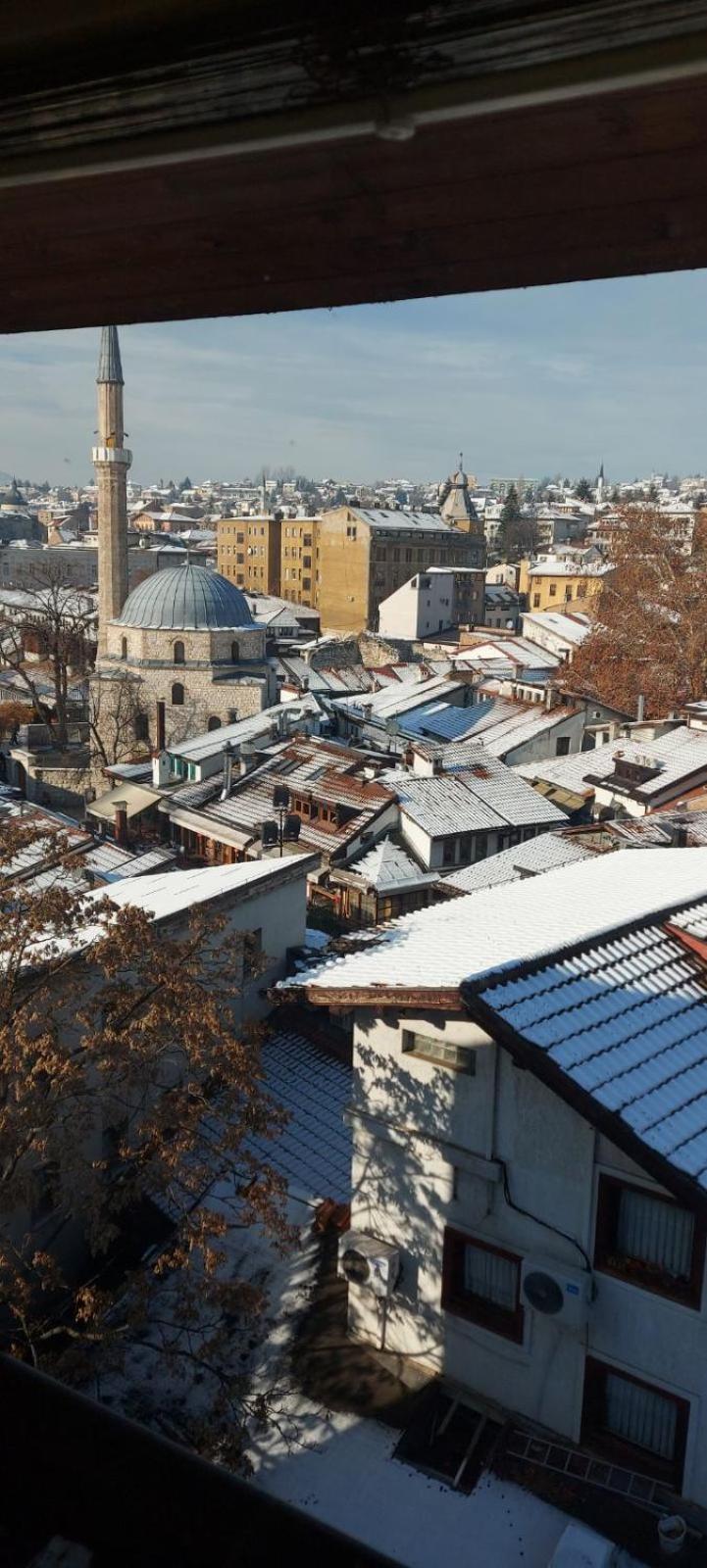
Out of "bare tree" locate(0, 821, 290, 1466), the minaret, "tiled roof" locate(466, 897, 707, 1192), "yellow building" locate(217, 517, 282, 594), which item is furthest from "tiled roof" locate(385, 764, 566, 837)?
"yellow building" locate(217, 517, 282, 594)

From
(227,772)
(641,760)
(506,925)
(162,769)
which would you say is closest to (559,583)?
(641,760)

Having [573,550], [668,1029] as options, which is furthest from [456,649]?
[668,1029]

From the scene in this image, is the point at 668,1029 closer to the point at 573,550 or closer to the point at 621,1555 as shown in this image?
the point at 621,1555

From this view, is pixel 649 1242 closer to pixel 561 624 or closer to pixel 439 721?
pixel 439 721

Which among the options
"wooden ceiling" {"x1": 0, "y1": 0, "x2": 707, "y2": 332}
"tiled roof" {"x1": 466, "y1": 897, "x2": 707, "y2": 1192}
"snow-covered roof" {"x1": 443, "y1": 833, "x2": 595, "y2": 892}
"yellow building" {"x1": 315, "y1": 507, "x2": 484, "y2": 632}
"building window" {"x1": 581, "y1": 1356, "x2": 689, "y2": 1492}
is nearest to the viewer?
"wooden ceiling" {"x1": 0, "y1": 0, "x2": 707, "y2": 332}

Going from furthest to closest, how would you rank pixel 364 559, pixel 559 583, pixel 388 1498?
pixel 364 559 → pixel 559 583 → pixel 388 1498

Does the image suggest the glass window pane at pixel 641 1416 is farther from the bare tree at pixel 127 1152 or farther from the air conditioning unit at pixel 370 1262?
the bare tree at pixel 127 1152

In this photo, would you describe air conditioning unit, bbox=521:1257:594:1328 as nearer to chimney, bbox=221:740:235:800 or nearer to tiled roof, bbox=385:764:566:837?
tiled roof, bbox=385:764:566:837
